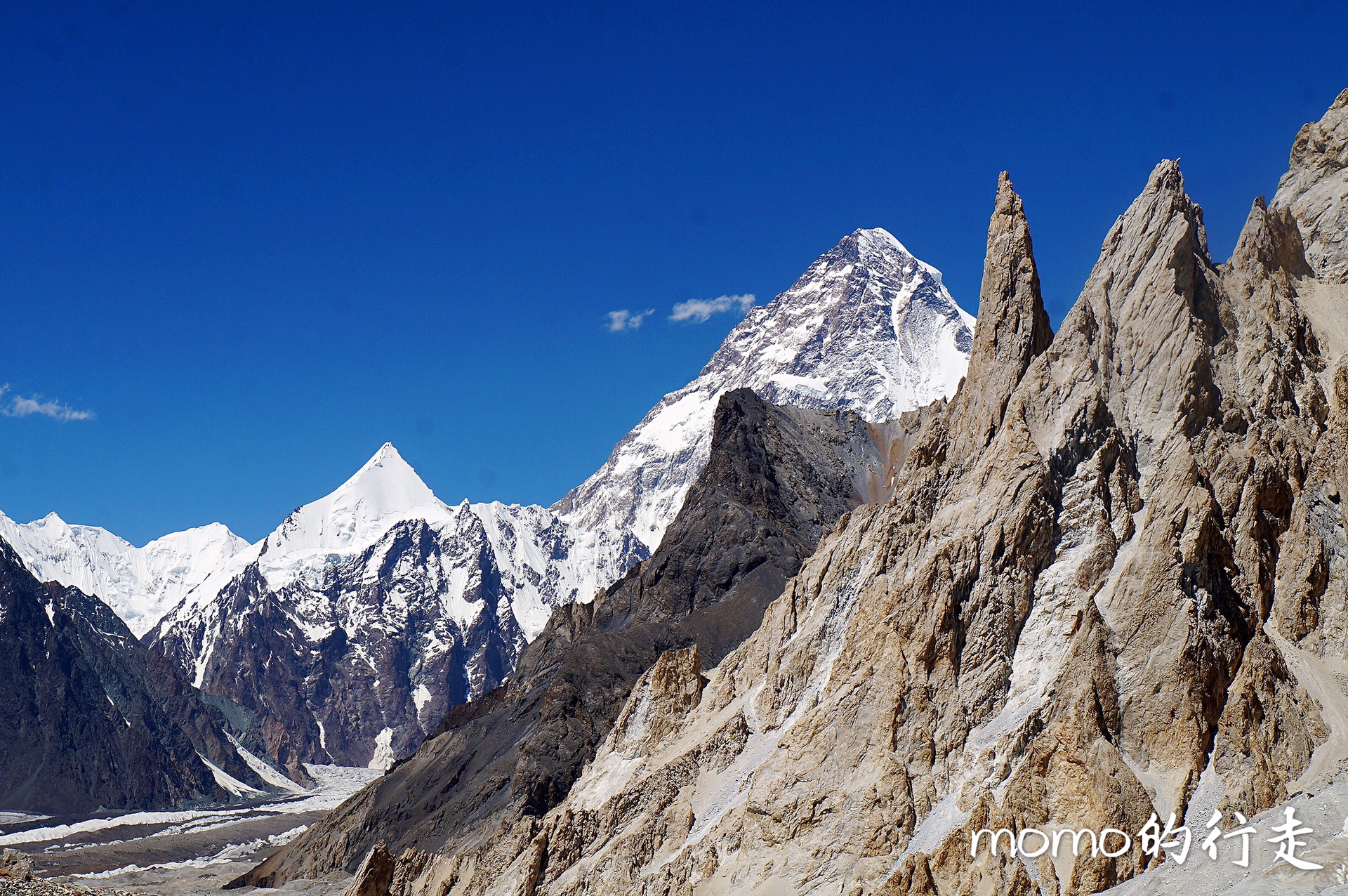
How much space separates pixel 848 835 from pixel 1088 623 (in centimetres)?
1515

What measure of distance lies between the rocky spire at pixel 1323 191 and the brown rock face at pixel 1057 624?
279 mm

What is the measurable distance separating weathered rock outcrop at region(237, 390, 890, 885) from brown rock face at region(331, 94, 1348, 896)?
50.6 feet

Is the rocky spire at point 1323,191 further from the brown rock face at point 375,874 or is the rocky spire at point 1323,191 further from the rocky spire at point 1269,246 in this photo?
the brown rock face at point 375,874

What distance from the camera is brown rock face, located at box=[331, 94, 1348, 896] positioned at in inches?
2430

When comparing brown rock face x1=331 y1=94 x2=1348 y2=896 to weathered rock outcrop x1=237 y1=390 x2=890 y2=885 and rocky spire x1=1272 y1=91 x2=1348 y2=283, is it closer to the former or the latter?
rocky spire x1=1272 y1=91 x2=1348 y2=283

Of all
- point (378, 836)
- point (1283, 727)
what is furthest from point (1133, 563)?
point (378, 836)

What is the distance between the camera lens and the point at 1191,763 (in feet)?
200

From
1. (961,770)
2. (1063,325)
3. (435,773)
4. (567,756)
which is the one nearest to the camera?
(961,770)

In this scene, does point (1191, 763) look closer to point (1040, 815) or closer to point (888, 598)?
point (1040, 815)

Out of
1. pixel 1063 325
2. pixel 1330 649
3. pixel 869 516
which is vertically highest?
pixel 1063 325

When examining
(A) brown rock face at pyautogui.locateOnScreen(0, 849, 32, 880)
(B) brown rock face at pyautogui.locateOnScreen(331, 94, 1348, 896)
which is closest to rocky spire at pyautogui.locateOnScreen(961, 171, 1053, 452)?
(B) brown rock face at pyautogui.locateOnScreen(331, 94, 1348, 896)

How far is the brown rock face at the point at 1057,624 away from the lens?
2430 inches

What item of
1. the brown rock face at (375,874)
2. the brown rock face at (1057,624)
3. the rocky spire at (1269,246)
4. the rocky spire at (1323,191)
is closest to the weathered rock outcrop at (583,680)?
the brown rock face at (1057,624)

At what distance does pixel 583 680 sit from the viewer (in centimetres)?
14062
